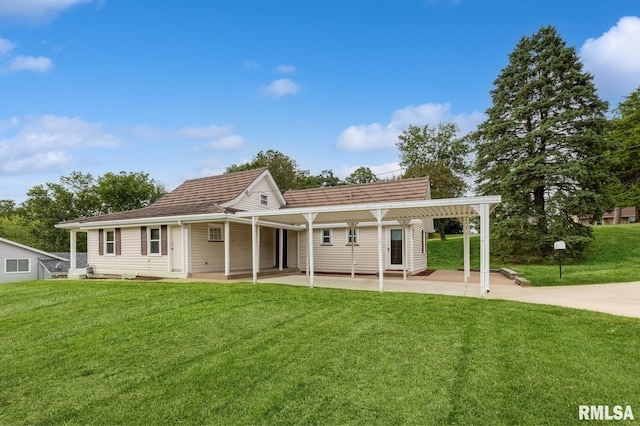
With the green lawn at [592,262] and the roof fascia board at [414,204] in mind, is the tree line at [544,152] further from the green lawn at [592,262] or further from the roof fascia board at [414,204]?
the roof fascia board at [414,204]

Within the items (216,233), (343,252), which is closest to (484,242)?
(343,252)

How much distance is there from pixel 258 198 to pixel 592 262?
53.8 feet

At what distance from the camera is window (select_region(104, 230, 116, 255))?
15.6 m

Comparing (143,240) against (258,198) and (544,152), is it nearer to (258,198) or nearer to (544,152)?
(258,198)

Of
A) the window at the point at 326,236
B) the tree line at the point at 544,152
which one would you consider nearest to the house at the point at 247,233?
the window at the point at 326,236

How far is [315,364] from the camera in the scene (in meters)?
4.42

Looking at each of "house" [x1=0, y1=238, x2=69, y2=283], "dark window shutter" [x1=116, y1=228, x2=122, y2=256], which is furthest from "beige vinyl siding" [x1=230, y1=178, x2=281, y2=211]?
"house" [x1=0, y1=238, x2=69, y2=283]

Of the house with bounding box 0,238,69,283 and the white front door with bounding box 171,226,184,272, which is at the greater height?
the white front door with bounding box 171,226,184,272

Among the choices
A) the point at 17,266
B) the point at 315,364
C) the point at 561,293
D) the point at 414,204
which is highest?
the point at 414,204

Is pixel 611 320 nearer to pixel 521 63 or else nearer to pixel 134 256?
pixel 134 256

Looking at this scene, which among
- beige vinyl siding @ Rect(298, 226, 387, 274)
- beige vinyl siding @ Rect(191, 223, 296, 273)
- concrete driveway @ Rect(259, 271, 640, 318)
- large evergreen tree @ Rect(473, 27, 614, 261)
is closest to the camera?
concrete driveway @ Rect(259, 271, 640, 318)

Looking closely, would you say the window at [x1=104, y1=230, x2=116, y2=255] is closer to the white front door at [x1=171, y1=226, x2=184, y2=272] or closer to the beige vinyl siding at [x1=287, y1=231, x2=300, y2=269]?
the white front door at [x1=171, y1=226, x2=184, y2=272]

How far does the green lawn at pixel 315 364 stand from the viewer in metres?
3.37

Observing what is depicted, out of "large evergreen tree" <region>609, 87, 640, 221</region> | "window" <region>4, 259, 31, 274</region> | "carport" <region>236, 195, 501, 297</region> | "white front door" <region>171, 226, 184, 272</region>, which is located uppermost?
"large evergreen tree" <region>609, 87, 640, 221</region>
